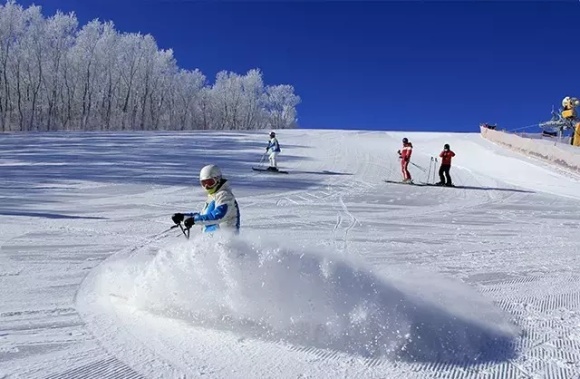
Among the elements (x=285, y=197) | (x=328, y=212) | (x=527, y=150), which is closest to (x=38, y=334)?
(x=328, y=212)

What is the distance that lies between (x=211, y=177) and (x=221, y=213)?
358 mm

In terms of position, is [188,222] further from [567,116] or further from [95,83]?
[95,83]

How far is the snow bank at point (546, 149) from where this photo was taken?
76.0 ft

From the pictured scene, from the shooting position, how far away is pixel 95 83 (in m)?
61.0

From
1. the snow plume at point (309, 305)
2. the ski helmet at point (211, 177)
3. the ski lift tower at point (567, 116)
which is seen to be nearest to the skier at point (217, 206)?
the ski helmet at point (211, 177)

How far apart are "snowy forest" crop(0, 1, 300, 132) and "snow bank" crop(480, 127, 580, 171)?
152 feet

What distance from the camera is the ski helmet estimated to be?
192 inches

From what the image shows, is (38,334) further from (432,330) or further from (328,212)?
(328,212)

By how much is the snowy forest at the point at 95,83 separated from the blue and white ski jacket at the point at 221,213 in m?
56.5

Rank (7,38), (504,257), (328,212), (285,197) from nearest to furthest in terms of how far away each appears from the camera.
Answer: (504,257) < (328,212) < (285,197) < (7,38)

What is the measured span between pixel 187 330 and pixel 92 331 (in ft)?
2.58

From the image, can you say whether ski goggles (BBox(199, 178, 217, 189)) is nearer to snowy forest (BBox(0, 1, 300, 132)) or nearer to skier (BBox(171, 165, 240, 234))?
skier (BBox(171, 165, 240, 234))

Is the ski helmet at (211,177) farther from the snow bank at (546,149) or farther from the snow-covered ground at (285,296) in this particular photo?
the snow bank at (546,149)

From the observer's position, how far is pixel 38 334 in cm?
418
